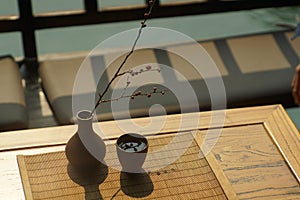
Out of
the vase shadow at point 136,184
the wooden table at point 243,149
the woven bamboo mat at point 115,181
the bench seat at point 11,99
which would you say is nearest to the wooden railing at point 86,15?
the bench seat at point 11,99

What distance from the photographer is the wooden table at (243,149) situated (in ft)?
5.83

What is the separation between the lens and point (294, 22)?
3621 millimetres

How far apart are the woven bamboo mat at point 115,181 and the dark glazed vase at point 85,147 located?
0.03m

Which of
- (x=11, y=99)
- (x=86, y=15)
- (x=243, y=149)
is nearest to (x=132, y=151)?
(x=243, y=149)

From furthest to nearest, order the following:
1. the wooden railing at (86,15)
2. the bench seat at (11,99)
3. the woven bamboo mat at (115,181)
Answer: the wooden railing at (86,15) < the bench seat at (11,99) < the woven bamboo mat at (115,181)

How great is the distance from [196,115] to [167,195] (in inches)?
16.2

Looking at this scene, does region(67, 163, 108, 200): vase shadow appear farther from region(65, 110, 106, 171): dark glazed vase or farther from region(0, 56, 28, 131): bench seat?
region(0, 56, 28, 131): bench seat

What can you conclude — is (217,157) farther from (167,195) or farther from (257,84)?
(257,84)

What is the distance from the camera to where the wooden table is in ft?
5.83

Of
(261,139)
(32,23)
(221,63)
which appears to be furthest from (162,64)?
(261,139)

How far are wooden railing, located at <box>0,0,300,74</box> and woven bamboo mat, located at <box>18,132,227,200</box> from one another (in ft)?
4.24

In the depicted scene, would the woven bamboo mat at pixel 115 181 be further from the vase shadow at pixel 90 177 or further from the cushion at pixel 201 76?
the cushion at pixel 201 76

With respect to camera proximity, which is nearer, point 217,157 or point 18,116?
point 217,157

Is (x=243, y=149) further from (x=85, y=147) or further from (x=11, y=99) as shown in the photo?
(x=11, y=99)
